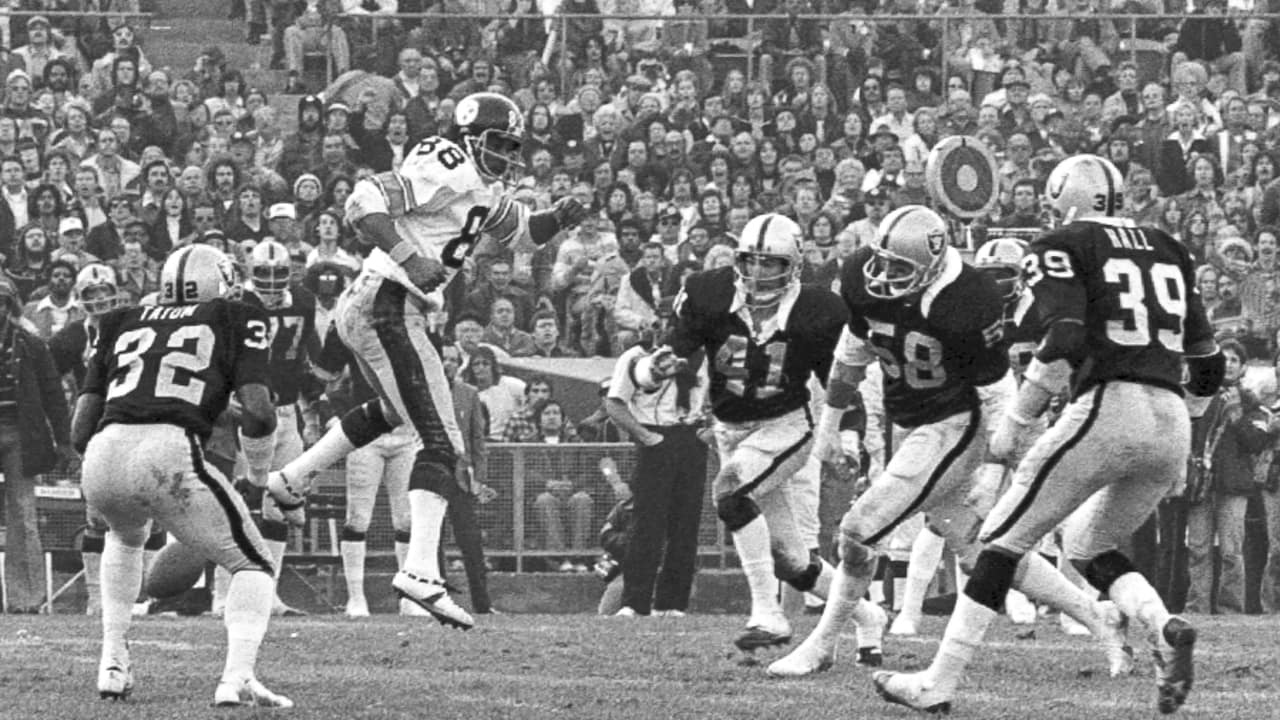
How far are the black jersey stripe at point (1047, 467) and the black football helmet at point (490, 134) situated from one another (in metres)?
3.33

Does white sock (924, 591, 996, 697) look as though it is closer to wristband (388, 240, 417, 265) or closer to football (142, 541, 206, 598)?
wristband (388, 240, 417, 265)

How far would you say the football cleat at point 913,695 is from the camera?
9.45 m

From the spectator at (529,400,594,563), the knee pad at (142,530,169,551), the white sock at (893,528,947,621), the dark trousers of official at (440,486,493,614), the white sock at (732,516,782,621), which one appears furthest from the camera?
the spectator at (529,400,594,563)

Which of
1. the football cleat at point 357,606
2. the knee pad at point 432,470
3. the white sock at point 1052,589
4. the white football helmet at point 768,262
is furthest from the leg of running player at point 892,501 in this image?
the football cleat at point 357,606

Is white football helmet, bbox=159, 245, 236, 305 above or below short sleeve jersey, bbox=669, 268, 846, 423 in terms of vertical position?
above

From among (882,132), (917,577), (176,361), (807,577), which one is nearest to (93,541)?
(917,577)

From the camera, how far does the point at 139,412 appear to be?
379 inches

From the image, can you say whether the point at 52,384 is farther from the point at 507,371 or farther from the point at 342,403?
the point at 507,371

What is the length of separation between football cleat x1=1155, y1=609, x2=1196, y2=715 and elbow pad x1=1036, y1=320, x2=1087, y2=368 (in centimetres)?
102

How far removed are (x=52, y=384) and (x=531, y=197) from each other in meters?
5.21

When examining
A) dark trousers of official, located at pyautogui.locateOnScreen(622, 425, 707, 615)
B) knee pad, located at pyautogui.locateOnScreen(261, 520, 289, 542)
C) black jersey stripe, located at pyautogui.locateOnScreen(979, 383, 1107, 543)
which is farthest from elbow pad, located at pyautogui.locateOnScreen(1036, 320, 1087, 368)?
dark trousers of official, located at pyautogui.locateOnScreen(622, 425, 707, 615)

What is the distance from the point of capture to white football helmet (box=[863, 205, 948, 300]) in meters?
10.6

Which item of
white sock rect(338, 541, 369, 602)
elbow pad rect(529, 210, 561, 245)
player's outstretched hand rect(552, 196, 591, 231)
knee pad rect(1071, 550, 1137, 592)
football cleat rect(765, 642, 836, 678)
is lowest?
white sock rect(338, 541, 369, 602)

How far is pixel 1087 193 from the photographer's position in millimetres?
9953
